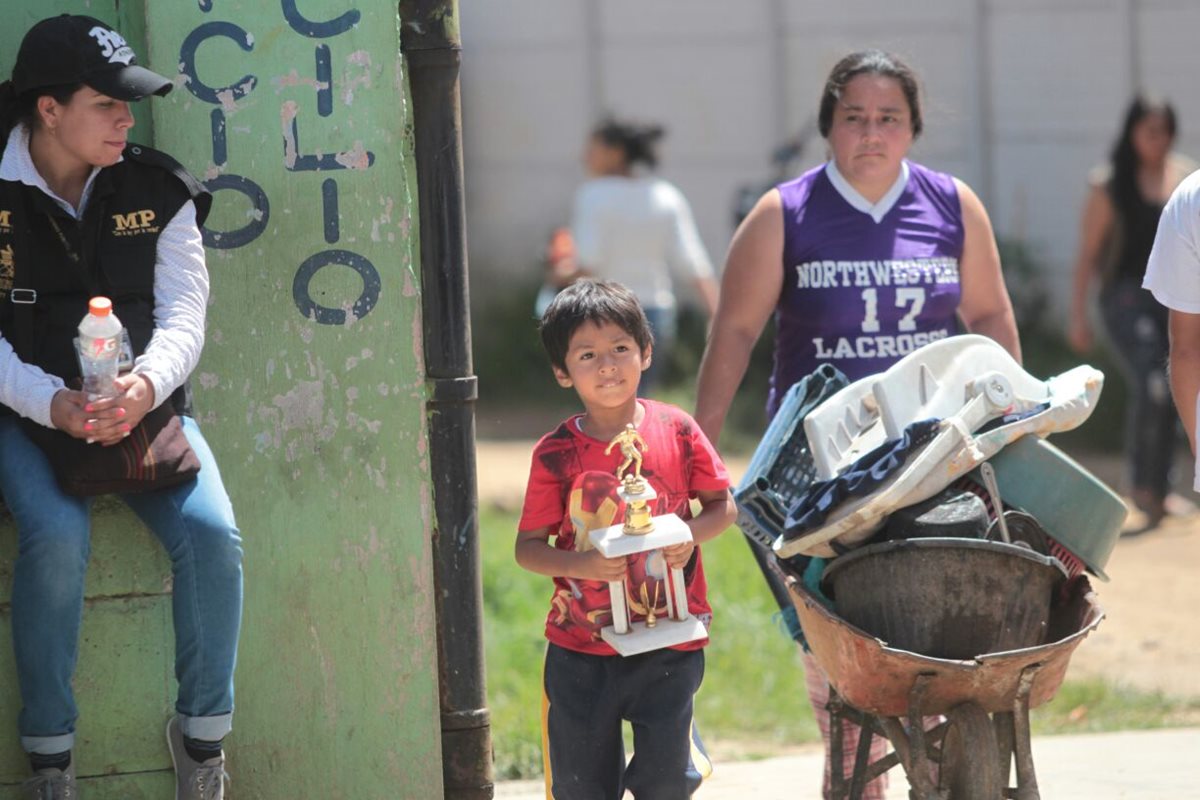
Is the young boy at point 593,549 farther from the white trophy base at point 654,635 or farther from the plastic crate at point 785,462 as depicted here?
the plastic crate at point 785,462

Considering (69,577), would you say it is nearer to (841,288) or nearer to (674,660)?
(674,660)

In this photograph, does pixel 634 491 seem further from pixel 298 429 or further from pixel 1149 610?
pixel 1149 610

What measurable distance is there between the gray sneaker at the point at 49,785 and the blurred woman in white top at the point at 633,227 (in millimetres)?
5209

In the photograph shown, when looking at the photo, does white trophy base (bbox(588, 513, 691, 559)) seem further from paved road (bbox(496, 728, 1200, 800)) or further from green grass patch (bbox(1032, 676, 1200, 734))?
A: green grass patch (bbox(1032, 676, 1200, 734))

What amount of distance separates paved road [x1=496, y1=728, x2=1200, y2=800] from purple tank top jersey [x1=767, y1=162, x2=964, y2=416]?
1268mm

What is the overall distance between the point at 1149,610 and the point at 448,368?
15.6ft

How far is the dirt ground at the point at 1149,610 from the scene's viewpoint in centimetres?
734

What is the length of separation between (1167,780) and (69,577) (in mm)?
3081

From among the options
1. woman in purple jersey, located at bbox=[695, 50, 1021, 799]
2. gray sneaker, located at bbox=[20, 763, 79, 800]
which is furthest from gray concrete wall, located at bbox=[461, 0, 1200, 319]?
gray sneaker, located at bbox=[20, 763, 79, 800]

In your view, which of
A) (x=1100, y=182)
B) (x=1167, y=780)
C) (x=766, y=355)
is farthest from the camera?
(x=766, y=355)

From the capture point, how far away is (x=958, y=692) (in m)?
3.93

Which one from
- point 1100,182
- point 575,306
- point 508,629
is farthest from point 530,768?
point 1100,182

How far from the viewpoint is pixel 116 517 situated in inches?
171

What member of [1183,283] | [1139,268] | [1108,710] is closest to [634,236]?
[1139,268]
